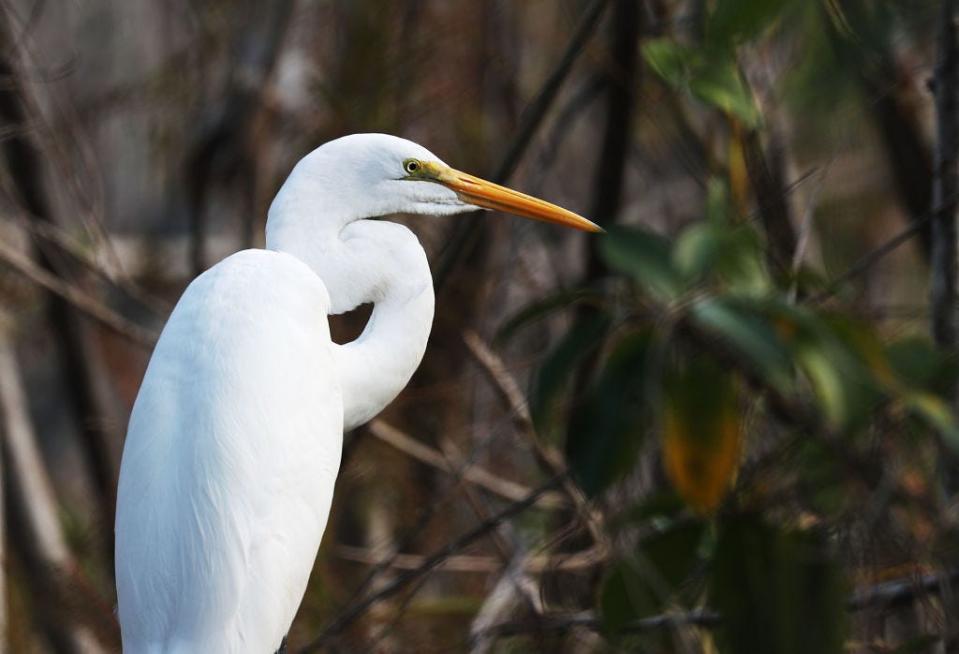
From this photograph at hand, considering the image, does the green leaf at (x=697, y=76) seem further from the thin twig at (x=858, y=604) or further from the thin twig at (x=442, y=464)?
the thin twig at (x=442, y=464)

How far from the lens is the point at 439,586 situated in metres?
4.46

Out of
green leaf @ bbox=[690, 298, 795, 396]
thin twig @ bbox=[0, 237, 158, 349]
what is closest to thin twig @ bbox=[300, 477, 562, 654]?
green leaf @ bbox=[690, 298, 795, 396]

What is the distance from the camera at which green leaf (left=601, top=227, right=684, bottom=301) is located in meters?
1.62

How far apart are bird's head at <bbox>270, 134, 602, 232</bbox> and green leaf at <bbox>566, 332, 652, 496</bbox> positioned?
0.19 m

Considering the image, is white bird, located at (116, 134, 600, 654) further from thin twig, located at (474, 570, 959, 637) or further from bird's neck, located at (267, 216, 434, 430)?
thin twig, located at (474, 570, 959, 637)

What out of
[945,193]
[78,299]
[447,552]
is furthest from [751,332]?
[78,299]

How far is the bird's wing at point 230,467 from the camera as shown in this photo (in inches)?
57.1

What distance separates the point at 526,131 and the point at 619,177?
2.30 ft

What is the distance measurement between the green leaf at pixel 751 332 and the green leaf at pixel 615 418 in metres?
0.11

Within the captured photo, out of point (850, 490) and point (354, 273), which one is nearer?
point (354, 273)

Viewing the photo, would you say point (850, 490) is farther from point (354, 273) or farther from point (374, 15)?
point (374, 15)

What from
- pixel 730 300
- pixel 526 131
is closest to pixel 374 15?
pixel 526 131

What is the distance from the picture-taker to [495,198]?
5.74ft

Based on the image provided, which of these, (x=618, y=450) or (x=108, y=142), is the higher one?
(x=108, y=142)
